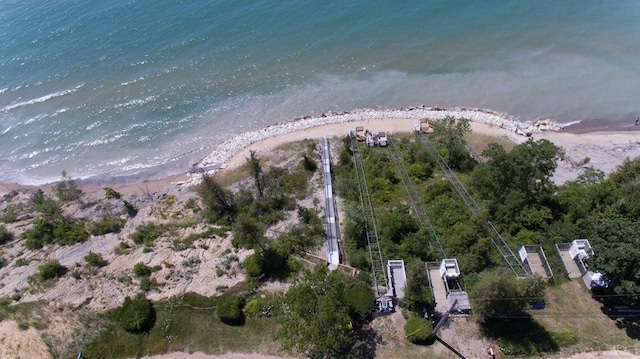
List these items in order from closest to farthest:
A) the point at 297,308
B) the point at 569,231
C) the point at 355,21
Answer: the point at 297,308 → the point at 569,231 → the point at 355,21

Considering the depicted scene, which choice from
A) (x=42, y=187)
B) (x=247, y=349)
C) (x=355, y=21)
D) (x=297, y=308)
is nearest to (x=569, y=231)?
(x=297, y=308)

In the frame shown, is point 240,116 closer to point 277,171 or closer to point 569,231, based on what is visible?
point 277,171

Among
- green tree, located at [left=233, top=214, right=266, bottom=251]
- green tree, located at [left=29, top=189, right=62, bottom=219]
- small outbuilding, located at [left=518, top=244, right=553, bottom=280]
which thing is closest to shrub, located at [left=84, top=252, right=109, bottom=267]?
green tree, located at [left=29, top=189, right=62, bottom=219]

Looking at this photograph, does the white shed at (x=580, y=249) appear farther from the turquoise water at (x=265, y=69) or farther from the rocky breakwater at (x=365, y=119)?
the turquoise water at (x=265, y=69)

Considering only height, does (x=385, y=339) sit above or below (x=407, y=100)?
below

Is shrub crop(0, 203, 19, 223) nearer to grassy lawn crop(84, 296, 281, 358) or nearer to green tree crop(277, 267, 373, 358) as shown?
grassy lawn crop(84, 296, 281, 358)

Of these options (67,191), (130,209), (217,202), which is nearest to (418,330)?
(217,202)

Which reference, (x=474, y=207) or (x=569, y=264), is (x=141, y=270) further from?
(x=569, y=264)

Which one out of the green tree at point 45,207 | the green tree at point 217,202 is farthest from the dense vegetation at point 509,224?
the green tree at point 45,207
